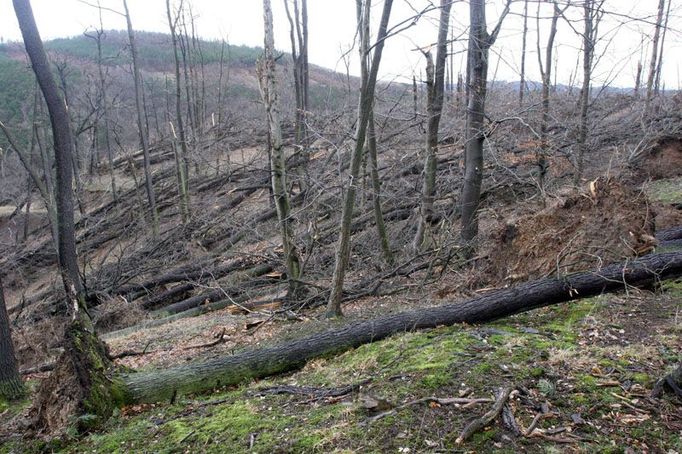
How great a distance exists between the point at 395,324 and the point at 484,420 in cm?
217

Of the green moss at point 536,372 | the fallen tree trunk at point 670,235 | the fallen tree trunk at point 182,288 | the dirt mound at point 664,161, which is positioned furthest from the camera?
the dirt mound at point 664,161

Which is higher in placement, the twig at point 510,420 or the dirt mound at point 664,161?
the dirt mound at point 664,161

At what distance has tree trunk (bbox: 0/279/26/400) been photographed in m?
6.23

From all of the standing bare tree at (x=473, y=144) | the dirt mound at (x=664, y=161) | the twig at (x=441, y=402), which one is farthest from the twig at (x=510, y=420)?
the dirt mound at (x=664, y=161)

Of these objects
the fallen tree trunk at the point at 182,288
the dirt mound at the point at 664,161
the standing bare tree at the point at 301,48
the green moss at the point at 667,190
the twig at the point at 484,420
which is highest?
the standing bare tree at the point at 301,48

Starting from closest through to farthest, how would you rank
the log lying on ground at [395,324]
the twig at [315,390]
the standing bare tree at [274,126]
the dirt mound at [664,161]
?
the twig at [315,390] → the log lying on ground at [395,324] → the standing bare tree at [274,126] → the dirt mound at [664,161]

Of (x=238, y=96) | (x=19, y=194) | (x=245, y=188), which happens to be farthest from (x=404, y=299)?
(x=238, y=96)

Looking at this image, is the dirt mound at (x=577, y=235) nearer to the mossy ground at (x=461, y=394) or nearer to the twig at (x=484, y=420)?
the mossy ground at (x=461, y=394)

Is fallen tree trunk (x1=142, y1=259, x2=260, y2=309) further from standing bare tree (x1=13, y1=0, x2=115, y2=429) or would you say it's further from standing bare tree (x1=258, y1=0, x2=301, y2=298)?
standing bare tree (x1=13, y1=0, x2=115, y2=429)

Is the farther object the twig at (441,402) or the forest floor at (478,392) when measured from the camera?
the twig at (441,402)

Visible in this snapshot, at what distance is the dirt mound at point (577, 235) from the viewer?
19.1 ft

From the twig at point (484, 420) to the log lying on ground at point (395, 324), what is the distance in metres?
1.82

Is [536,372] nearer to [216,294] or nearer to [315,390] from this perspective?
[315,390]

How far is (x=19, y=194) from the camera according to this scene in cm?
2458
